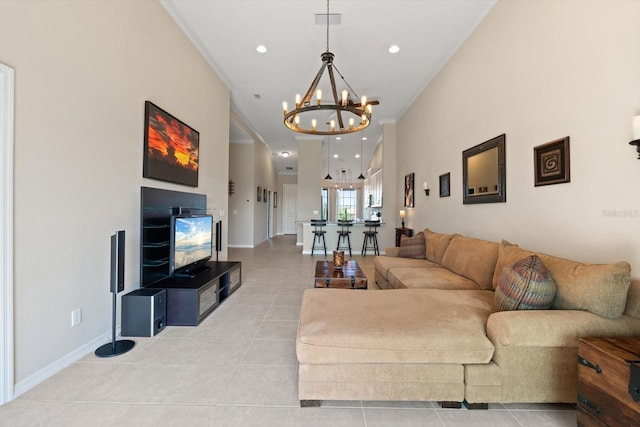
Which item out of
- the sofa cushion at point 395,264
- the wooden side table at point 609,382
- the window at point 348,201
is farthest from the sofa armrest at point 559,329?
the window at point 348,201

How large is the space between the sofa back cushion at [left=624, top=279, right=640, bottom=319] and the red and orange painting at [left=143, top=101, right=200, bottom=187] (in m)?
4.08

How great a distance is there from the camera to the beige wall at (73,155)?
177 cm

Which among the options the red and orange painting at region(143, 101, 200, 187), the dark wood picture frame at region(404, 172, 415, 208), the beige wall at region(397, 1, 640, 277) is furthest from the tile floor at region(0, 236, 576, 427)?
the dark wood picture frame at region(404, 172, 415, 208)

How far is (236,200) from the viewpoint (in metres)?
8.69

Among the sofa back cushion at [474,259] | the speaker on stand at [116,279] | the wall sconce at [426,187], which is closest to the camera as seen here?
the speaker on stand at [116,279]

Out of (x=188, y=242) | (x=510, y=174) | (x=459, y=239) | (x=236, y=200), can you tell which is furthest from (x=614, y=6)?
(x=236, y=200)

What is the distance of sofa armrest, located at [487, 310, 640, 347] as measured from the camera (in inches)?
61.4

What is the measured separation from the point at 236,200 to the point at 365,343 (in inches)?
305

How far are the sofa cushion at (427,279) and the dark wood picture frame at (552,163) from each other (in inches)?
46.4

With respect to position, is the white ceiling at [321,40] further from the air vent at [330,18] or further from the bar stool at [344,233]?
the bar stool at [344,233]

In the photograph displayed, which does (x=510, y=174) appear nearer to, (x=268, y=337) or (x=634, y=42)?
(x=634, y=42)

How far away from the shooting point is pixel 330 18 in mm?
3506

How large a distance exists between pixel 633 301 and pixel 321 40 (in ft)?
14.0

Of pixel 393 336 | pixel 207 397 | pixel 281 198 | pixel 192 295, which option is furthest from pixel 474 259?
pixel 281 198
